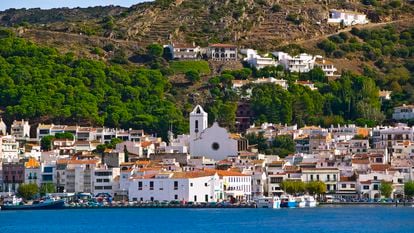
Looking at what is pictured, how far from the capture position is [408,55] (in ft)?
544

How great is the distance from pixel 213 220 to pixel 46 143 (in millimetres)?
37905

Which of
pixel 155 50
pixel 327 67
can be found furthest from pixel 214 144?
pixel 327 67

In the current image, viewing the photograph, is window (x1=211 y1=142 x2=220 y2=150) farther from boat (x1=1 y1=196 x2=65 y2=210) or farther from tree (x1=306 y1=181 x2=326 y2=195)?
boat (x1=1 y1=196 x2=65 y2=210)

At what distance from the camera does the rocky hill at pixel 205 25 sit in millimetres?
163875

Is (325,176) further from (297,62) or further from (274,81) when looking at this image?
(297,62)

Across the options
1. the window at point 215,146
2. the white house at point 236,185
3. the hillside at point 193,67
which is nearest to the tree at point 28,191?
the white house at point 236,185

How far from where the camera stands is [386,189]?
4380 inches

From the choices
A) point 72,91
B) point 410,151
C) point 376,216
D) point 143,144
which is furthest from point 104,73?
point 376,216

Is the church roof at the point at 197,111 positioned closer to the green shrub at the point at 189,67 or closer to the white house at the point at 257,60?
the green shrub at the point at 189,67

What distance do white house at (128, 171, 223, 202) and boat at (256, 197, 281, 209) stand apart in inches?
115

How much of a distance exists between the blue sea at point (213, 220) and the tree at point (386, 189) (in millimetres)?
3280

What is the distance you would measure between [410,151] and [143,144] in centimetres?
1911

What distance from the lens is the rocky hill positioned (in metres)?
164

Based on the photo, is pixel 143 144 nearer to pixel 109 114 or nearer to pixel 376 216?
pixel 109 114
